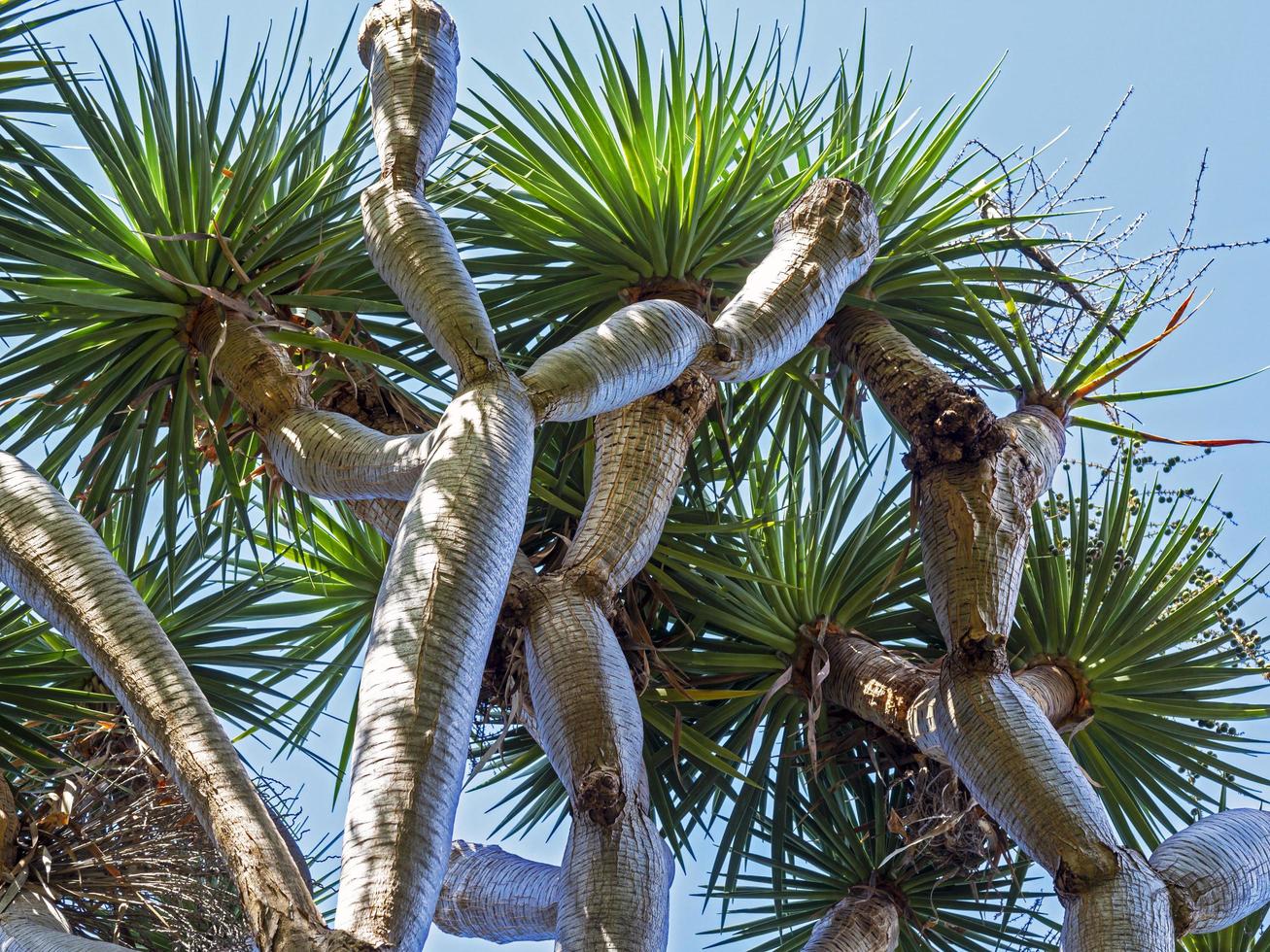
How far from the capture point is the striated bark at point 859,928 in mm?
3779

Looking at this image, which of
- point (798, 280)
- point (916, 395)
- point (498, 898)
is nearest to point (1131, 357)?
point (916, 395)

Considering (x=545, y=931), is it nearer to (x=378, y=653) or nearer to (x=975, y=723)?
(x=975, y=723)

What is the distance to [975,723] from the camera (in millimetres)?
3133

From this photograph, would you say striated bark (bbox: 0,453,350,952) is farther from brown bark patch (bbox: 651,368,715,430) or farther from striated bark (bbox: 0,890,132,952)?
brown bark patch (bbox: 651,368,715,430)

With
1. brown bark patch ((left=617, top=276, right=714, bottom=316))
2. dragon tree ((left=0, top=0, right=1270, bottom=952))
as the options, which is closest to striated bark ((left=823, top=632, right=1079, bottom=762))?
dragon tree ((left=0, top=0, right=1270, bottom=952))

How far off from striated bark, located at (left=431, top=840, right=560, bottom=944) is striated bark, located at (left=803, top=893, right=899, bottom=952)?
30.0 inches

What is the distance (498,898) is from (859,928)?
103 centimetres

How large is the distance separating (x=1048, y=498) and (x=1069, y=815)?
2.10 metres

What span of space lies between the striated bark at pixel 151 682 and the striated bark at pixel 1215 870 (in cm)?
192

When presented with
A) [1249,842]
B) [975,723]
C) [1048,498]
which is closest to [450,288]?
[975,723]

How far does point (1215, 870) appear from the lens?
10.1ft

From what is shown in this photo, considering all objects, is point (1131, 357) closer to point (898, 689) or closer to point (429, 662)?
point (898, 689)

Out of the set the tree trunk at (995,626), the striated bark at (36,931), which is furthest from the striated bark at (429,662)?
the tree trunk at (995,626)

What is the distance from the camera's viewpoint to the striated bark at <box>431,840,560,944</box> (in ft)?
11.4
